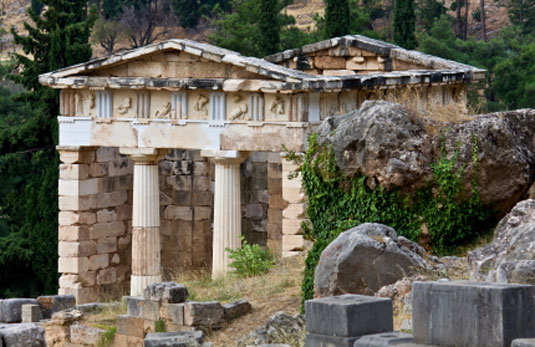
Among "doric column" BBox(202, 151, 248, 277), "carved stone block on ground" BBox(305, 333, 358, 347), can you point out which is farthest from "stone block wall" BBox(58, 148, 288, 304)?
"carved stone block on ground" BBox(305, 333, 358, 347)

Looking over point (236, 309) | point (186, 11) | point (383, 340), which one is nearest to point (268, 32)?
point (236, 309)

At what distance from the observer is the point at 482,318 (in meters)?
10.8

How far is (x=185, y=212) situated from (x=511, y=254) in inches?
616

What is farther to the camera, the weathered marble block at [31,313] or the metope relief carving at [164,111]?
the metope relief carving at [164,111]

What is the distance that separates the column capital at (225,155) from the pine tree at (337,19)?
9.77 m

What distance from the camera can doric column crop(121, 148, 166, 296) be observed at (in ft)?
83.0

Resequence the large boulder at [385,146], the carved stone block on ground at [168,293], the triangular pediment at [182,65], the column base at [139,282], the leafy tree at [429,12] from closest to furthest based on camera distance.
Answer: the large boulder at [385,146] < the carved stone block on ground at [168,293] < the triangular pediment at [182,65] < the column base at [139,282] < the leafy tree at [429,12]

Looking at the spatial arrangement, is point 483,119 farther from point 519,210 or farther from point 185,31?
point 185,31

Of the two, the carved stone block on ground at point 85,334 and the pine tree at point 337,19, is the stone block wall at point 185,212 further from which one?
the carved stone block on ground at point 85,334

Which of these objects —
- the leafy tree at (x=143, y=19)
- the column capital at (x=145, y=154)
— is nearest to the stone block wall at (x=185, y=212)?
the column capital at (x=145, y=154)

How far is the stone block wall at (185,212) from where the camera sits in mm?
28766

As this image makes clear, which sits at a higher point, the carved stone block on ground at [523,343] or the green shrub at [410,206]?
the green shrub at [410,206]

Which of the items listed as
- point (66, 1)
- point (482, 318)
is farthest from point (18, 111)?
point (482, 318)

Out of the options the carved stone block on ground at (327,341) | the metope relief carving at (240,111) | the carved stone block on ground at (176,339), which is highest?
the metope relief carving at (240,111)
